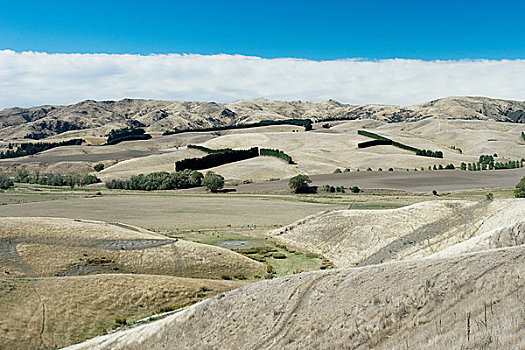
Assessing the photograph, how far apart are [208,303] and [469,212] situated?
3143cm

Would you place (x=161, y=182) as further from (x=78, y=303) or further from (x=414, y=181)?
(x=78, y=303)

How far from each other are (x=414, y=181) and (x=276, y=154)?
58.1 m

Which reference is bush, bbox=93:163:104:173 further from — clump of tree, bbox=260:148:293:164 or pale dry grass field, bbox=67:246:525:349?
pale dry grass field, bbox=67:246:525:349

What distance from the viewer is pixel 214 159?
151 meters

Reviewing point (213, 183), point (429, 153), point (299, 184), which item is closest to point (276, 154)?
point (213, 183)

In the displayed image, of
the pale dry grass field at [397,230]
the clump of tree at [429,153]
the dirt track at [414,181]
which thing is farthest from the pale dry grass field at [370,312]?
the clump of tree at [429,153]

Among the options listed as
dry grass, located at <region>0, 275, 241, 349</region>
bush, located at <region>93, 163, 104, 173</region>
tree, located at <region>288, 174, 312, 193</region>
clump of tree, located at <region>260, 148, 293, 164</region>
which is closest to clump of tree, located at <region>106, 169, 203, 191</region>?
tree, located at <region>288, 174, 312, 193</region>

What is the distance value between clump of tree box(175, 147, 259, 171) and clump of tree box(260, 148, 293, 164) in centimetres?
268

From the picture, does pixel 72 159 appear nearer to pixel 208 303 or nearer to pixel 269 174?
pixel 269 174

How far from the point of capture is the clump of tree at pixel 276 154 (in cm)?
14982

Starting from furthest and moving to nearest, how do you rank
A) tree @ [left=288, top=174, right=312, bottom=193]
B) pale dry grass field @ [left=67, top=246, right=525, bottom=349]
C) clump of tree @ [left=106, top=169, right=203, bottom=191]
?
clump of tree @ [left=106, top=169, right=203, bottom=191], tree @ [left=288, top=174, right=312, bottom=193], pale dry grass field @ [left=67, top=246, right=525, bottom=349]

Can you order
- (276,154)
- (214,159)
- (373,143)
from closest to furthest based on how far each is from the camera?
(214,159) → (276,154) → (373,143)

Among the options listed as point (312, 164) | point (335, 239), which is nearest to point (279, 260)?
point (335, 239)

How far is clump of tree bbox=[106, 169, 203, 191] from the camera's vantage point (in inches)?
4688
